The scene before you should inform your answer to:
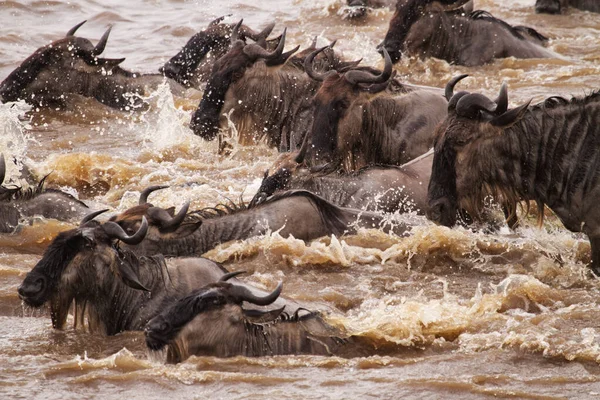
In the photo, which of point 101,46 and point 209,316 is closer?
point 209,316

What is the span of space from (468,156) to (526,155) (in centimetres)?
41

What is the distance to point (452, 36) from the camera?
15469 mm

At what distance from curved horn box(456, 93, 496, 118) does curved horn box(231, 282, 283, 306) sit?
2253 millimetres

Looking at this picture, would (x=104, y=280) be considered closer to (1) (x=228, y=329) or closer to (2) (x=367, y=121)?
(1) (x=228, y=329)

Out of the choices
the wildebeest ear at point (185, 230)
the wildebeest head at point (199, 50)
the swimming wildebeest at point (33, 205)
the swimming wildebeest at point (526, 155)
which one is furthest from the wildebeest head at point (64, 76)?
the swimming wildebeest at point (526, 155)

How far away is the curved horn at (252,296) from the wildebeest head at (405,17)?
8.45 m

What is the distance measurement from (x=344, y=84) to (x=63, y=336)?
4.02 meters

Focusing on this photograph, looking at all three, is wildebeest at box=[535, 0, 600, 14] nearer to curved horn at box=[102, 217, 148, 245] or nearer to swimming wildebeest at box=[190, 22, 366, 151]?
swimming wildebeest at box=[190, 22, 366, 151]

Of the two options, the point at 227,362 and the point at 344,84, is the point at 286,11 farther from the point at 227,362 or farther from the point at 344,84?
the point at 227,362

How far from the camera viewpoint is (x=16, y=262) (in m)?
9.32

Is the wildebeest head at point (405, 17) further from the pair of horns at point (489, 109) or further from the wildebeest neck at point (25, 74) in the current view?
the pair of horns at point (489, 109)

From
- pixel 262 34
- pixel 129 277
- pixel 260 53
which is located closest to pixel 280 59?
pixel 260 53

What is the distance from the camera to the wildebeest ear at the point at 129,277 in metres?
7.34

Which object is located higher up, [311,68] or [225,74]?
[311,68]
